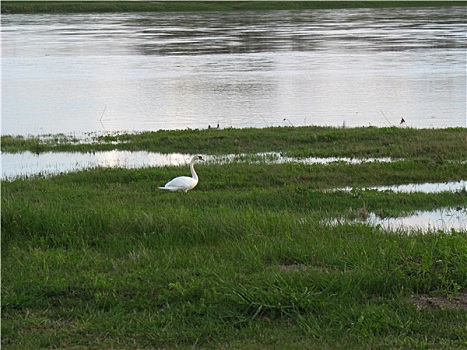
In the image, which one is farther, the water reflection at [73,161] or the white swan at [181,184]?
the water reflection at [73,161]

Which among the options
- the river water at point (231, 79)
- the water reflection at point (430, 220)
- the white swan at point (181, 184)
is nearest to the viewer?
the water reflection at point (430, 220)

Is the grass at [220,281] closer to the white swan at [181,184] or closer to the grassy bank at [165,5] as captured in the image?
the white swan at [181,184]

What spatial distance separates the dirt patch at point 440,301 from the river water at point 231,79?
53.7 feet

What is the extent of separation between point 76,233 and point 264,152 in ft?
30.3

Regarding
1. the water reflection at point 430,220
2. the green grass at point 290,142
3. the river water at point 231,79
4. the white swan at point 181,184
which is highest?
the white swan at point 181,184

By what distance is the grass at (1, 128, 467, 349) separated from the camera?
22.0 feet

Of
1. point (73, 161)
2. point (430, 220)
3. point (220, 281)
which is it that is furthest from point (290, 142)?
point (220, 281)

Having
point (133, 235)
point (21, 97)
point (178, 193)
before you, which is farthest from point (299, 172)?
point (21, 97)

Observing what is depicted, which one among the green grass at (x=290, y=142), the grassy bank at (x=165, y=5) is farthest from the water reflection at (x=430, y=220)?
the grassy bank at (x=165, y=5)

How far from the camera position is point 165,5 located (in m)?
108

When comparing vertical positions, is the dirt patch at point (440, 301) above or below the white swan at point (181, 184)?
above

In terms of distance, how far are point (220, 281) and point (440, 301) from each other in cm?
199

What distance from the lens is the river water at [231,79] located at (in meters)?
26.1

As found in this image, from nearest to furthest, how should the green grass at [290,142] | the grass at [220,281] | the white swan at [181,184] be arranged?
the grass at [220,281] < the white swan at [181,184] < the green grass at [290,142]
